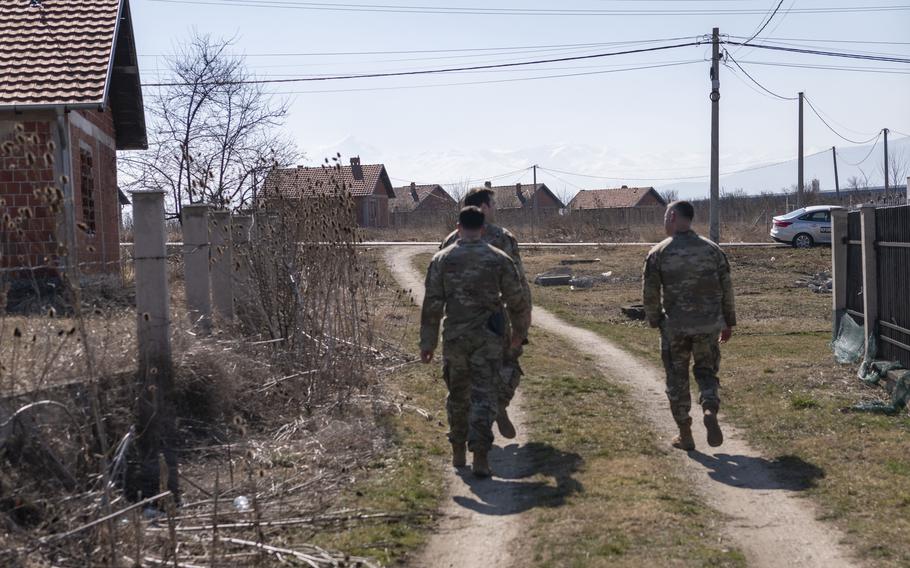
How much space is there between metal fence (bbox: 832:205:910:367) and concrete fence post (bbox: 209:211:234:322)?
6823 mm

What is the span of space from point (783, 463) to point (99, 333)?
522 cm

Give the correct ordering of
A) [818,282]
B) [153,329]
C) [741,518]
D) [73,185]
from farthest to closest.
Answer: [818,282] < [73,185] < [153,329] < [741,518]

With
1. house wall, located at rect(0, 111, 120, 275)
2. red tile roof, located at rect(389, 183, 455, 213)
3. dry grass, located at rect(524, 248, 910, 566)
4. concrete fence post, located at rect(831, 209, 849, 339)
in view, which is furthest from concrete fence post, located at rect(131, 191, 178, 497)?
red tile roof, located at rect(389, 183, 455, 213)

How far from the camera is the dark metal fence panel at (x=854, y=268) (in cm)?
1169

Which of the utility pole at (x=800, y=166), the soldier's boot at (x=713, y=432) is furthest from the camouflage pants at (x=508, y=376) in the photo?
the utility pole at (x=800, y=166)

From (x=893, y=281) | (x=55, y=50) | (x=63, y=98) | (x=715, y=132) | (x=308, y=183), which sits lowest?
(x=893, y=281)

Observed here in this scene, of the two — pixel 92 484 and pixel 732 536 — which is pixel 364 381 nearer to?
pixel 92 484

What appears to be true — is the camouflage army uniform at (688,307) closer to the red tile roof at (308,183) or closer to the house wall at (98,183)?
the red tile roof at (308,183)

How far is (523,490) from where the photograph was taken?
6652 millimetres

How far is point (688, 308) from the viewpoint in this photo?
7.69m

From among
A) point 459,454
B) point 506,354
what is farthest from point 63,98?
point 459,454

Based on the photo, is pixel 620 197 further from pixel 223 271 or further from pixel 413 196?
pixel 223 271

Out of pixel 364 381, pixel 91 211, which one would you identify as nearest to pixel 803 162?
pixel 91 211

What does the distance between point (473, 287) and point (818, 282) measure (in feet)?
65.3
